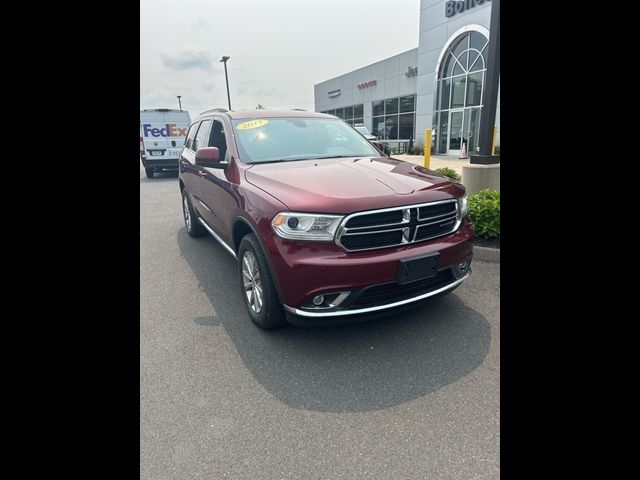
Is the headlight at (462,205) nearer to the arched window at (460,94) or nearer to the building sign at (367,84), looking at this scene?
the arched window at (460,94)

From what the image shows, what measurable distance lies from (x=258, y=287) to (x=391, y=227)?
1.23 metres

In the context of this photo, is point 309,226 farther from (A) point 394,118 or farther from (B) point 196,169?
(A) point 394,118

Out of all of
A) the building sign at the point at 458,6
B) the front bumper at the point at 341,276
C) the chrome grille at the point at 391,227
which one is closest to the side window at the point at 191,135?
the front bumper at the point at 341,276

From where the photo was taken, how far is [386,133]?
27438mm

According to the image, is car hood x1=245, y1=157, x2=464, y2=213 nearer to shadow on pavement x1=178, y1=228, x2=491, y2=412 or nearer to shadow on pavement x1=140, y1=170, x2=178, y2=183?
shadow on pavement x1=178, y1=228, x2=491, y2=412

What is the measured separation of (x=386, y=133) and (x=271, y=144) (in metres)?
25.1

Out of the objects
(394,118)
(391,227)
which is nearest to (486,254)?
(391,227)

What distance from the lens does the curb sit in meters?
4.66

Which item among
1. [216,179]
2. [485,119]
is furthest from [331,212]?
[485,119]

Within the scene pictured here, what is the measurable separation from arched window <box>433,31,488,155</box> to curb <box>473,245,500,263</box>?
46.2ft
